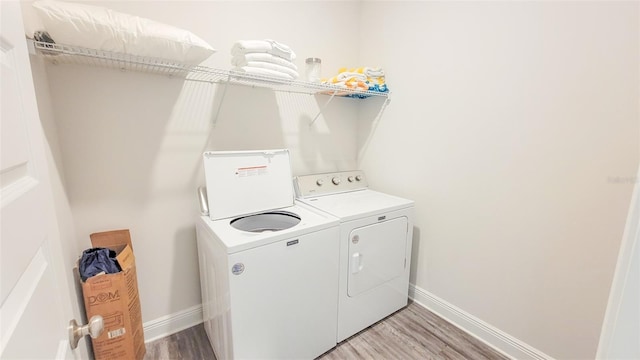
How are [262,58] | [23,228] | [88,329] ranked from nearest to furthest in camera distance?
[23,228] < [88,329] < [262,58]

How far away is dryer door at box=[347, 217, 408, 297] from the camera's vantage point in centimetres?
170

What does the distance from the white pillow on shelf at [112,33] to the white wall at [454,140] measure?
0.45m

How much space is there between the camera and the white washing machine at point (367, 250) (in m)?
1.68

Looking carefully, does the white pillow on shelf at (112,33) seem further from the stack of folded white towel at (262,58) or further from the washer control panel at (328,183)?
the washer control panel at (328,183)


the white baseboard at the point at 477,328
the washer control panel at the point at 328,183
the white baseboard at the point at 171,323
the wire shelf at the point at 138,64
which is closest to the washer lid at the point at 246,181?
the washer control panel at the point at 328,183

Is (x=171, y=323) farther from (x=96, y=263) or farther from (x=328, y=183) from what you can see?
(x=328, y=183)

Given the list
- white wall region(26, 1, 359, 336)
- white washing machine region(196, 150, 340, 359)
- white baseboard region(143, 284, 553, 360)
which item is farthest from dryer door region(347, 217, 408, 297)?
white wall region(26, 1, 359, 336)

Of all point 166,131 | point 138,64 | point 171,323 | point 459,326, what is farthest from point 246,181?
point 459,326

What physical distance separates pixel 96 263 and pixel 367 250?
4.79 ft

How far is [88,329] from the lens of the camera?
632 mm

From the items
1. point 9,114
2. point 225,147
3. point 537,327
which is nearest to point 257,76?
point 225,147

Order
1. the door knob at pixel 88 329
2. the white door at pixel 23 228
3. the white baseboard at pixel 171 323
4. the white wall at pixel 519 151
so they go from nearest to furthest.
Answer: the white door at pixel 23 228 < the door knob at pixel 88 329 < the white wall at pixel 519 151 < the white baseboard at pixel 171 323

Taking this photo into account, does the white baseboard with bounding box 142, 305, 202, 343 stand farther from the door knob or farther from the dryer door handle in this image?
the door knob

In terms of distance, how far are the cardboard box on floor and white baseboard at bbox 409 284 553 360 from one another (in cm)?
191
